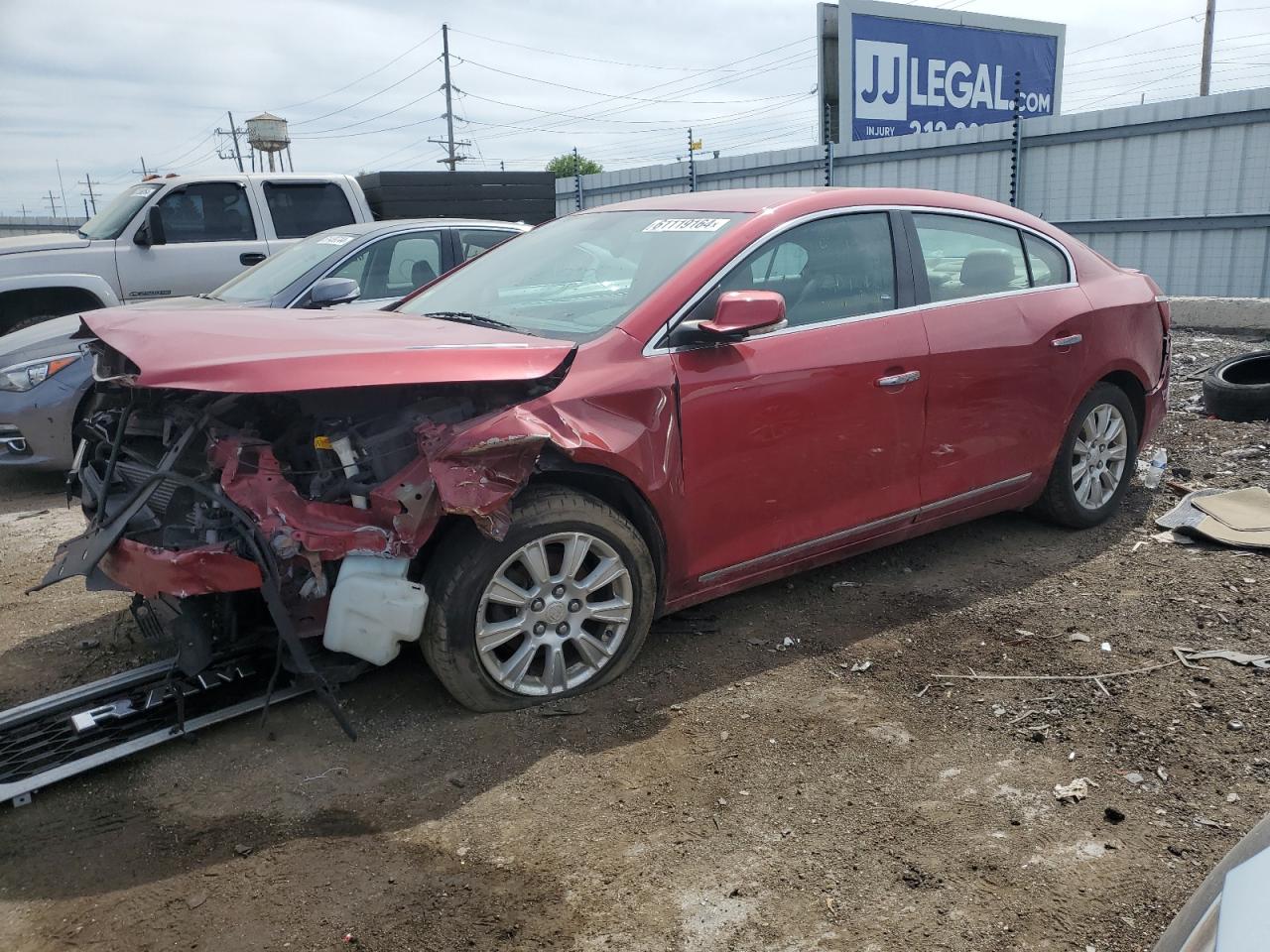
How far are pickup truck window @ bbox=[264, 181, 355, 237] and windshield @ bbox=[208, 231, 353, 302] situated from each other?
6.69 feet

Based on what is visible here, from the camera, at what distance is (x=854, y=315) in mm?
4176

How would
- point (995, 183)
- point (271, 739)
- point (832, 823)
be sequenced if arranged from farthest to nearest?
point (995, 183)
point (271, 739)
point (832, 823)

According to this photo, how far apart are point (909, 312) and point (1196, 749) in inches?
79.0

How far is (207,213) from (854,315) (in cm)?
701

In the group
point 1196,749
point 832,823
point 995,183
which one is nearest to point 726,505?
point 832,823

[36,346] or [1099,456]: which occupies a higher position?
[36,346]

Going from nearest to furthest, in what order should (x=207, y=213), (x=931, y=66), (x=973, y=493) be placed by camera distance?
1. (x=973, y=493)
2. (x=207, y=213)
3. (x=931, y=66)

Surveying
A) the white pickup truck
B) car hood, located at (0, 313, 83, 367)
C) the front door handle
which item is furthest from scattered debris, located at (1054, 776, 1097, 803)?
Result: the white pickup truck

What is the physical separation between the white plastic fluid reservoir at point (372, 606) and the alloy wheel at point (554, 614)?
231 millimetres

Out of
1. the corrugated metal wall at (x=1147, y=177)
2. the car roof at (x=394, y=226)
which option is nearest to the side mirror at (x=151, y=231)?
the car roof at (x=394, y=226)

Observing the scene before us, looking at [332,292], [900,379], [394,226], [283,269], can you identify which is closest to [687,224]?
[900,379]

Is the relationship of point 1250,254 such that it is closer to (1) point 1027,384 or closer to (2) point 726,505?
(1) point 1027,384

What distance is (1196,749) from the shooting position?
3.22 m

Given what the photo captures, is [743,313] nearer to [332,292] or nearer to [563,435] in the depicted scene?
[563,435]
